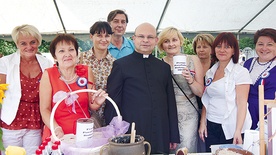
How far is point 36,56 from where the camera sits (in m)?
2.46

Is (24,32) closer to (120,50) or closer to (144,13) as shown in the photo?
(120,50)

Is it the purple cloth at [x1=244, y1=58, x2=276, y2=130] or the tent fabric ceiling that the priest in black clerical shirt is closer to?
the purple cloth at [x1=244, y1=58, x2=276, y2=130]

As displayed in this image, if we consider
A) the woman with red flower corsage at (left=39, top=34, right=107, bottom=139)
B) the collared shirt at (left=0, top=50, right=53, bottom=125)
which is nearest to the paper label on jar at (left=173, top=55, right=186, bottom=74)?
the woman with red flower corsage at (left=39, top=34, right=107, bottom=139)

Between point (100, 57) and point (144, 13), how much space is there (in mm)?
3174

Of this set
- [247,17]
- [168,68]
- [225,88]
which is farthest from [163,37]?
[247,17]

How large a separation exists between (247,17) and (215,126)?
4.14m

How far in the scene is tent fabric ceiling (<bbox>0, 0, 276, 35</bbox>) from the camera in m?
4.97

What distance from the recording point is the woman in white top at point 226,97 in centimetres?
219

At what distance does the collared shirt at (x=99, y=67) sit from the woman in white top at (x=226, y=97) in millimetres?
939

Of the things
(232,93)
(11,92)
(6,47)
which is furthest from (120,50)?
(6,47)

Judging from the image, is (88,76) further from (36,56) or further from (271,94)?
(271,94)

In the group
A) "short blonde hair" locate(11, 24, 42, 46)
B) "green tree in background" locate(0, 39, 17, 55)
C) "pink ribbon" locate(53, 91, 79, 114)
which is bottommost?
"pink ribbon" locate(53, 91, 79, 114)

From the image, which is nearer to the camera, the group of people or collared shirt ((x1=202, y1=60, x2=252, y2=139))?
the group of people

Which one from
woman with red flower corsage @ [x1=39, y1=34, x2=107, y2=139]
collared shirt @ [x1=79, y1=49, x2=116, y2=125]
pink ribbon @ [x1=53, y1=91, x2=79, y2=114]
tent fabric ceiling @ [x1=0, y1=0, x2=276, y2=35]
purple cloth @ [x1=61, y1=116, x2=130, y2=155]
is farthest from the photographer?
tent fabric ceiling @ [x1=0, y1=0, x2=276, y2=35]
